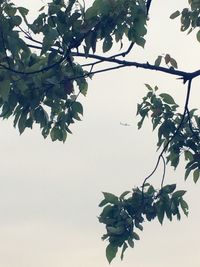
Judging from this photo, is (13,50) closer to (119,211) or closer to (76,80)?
(76,80)

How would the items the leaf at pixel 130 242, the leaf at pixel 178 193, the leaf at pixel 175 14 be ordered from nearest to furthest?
the leaf at pixel 130 242
the leaf at pixel 178 193
the leaf at pixel 175 14

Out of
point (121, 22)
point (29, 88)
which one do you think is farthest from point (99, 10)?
point (29, 88)

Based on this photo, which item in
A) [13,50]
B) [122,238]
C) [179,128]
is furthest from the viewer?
[179,128]

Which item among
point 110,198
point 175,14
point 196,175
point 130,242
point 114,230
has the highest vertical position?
point 175,14

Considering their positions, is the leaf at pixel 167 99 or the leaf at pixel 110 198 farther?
the leaf at pixel 167 99

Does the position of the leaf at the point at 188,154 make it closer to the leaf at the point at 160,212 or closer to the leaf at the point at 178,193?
the leaf at the point at 178,193

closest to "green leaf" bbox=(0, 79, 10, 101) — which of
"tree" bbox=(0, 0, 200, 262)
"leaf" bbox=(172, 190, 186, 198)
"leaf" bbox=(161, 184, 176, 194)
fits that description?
"tree" bbox=(0, 0, 200, 262)

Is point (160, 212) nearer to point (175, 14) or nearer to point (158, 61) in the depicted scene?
point (158, 61)

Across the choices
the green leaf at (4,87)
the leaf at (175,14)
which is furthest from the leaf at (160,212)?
the green leaf at (4,87)

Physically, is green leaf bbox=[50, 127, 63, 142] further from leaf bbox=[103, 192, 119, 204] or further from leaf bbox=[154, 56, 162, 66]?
leaf bbox=[154, 56, 162, 66]

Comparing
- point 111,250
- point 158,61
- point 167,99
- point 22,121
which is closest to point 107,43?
point 158,61

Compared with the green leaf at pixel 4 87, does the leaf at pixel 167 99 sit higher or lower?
higher

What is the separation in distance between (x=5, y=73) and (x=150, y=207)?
4.02m

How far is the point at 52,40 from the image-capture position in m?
7.96
